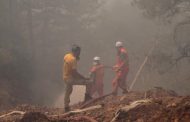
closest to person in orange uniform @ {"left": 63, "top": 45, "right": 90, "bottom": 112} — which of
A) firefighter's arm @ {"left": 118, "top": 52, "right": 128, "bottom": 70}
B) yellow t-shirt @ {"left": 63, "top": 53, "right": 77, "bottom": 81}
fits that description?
yellow t-shirt @ {"left": 63, "top": 53, "right": 77, "bottom": 81}

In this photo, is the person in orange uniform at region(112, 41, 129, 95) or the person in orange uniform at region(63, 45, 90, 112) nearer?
the person in orange uniform at region(63, 45, 90, 112)

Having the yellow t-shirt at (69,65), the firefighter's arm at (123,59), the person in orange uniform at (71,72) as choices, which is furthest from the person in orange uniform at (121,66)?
the yellow t-shirt at (69,65)

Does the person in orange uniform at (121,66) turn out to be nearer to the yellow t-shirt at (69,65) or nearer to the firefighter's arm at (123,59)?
the firefighter's arm at (123,59)

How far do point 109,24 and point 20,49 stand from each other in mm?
12480

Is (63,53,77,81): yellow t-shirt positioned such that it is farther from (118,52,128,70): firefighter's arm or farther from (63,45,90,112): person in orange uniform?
(118,52,128,70): firefighter's arm

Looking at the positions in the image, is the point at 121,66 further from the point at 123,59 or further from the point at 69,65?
the point at 69,65

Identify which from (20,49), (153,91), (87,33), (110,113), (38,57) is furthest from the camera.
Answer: (87,33)

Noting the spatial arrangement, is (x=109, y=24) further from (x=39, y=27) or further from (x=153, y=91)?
(x=153, y=91)

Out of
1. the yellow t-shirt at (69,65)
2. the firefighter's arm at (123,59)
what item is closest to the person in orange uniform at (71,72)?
the yellow t-shirt at (69,65)

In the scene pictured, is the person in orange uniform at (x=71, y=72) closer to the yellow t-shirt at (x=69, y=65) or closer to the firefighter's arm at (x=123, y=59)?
the yellow t-shirt at (x=69, y=65)

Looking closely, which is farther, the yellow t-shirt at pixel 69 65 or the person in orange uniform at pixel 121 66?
the person in orange uniform at pixel 121 66

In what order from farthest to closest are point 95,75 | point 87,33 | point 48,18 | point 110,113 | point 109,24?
point 109,24 < point 87,33 < point 48,18 < point 95,75 < point 110,113

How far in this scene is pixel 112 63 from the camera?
2942 centimetres

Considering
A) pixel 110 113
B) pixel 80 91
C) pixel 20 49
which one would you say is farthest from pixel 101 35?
pixel 110 113
